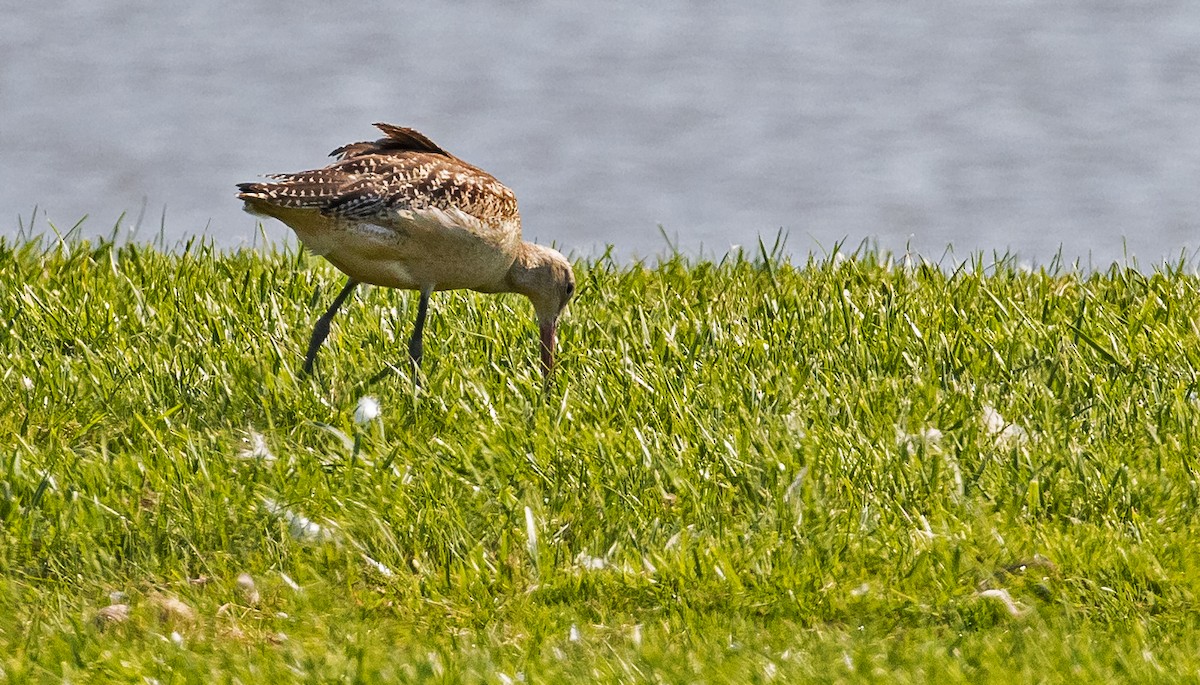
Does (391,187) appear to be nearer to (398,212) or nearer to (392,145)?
(398,212)

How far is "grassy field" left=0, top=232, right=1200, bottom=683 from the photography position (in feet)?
14.8

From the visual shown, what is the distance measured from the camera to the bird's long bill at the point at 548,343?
654 cm

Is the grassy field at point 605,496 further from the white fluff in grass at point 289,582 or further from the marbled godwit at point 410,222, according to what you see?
the marbled godwit at point 410,222

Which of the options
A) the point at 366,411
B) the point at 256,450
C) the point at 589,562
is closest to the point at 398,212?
the point at 366,411

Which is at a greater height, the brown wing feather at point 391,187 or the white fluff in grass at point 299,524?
the brown wing feather at point 391,187

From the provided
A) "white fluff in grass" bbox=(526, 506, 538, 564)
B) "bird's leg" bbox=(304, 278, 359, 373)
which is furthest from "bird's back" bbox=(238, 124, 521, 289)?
"white fluff in grass" bbox=(526, 506, 538, 564)

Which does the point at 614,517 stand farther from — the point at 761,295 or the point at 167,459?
the point at 761,295

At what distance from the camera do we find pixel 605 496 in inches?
210

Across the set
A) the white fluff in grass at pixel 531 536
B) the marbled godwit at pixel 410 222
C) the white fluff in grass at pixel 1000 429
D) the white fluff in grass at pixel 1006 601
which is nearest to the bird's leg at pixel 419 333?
the marbled godwit at pixel 410 222

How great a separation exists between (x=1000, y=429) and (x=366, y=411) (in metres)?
2.23

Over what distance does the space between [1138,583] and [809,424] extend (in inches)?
56.3

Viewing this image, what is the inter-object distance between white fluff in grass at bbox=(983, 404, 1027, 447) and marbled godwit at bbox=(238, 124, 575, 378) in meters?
1.64

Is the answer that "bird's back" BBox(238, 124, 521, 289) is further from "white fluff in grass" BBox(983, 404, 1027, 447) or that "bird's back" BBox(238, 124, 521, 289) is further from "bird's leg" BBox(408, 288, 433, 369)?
"white fluff in grass" BBox(983, 404, 1027, 447)

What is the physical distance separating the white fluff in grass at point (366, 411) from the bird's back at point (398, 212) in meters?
0.72
